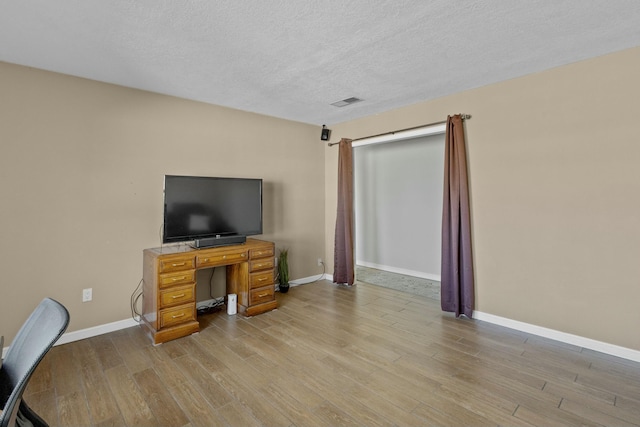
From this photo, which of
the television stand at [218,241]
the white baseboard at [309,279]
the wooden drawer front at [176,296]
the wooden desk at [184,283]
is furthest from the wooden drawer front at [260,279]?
the white baseboard at [309,279]

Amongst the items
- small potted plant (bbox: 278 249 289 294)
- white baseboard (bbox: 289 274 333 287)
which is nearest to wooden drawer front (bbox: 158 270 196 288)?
small potted plant (bbox: 278 249 289 294)

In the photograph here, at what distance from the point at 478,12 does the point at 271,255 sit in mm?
2875

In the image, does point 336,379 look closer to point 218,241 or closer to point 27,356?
point 27,356

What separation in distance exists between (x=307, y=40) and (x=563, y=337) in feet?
11.1

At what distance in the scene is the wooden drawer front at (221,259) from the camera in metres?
2.99

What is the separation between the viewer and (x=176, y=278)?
282 centimetres

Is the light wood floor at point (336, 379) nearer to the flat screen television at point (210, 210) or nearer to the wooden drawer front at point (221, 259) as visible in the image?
the wooden drawer front at point (221, 259)

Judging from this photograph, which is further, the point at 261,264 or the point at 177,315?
the point at 261,264

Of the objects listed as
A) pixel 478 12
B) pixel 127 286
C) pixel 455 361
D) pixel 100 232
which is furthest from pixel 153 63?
pixel 455 361

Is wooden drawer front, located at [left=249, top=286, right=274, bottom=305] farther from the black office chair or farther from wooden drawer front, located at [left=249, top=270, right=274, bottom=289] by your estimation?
the black office chair

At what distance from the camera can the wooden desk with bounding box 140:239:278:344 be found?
2744 millimetres

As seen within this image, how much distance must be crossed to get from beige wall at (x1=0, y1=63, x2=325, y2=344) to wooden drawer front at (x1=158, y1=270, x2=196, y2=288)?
1.96ft

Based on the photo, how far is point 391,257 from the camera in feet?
18.6

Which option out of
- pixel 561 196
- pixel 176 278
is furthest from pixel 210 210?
pixel 561 196
